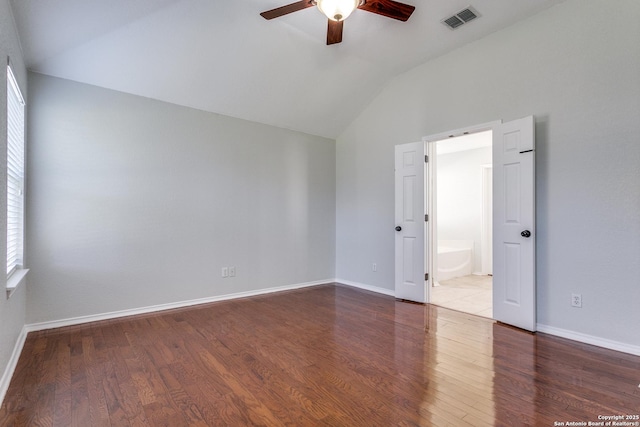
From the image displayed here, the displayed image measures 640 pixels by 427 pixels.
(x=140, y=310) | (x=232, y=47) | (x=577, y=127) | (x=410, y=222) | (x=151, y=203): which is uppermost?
(x=232, y=47)

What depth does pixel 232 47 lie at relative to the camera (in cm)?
338

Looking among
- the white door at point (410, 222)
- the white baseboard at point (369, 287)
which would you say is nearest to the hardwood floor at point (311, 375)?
the white door at point (410, 222)

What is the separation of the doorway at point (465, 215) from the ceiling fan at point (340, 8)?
303 cm

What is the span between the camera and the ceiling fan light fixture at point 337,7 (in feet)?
7.36

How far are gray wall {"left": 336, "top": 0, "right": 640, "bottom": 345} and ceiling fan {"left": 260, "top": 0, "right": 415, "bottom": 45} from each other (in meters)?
1.49

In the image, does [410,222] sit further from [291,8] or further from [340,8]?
[291,8]

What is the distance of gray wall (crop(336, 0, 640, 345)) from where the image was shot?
2654mm

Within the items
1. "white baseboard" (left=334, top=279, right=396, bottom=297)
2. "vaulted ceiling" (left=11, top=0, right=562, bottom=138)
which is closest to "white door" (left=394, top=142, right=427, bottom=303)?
"white baseboard" (left=334, top=279, right=396, bottom=297)

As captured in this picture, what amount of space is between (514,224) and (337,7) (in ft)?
8.70

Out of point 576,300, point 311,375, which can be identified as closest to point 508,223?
point 576,300

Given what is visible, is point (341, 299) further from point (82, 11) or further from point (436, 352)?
point (82, 11)

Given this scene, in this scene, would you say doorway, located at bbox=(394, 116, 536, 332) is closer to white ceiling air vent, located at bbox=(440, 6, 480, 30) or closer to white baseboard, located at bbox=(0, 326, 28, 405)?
white ceiling air vent, located at bbox=(440, 6, 480, 30)

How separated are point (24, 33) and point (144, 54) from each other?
0.90 metres

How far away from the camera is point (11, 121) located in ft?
7.94
